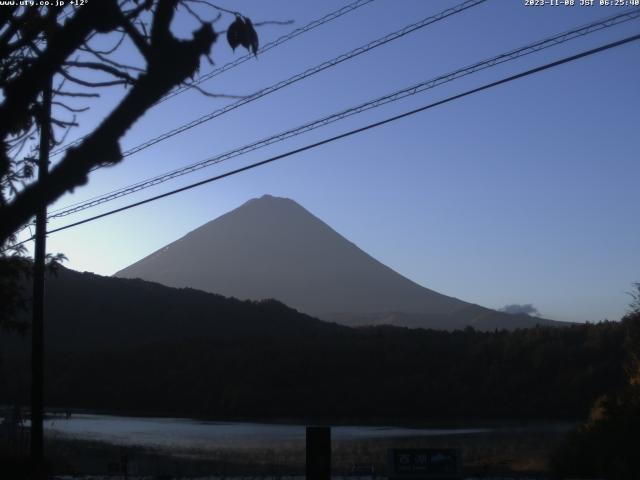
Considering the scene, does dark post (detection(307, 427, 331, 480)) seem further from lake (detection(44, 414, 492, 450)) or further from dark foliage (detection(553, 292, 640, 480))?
lake (detection(44, 414, 492, 450))

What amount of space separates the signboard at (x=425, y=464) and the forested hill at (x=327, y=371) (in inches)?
1530

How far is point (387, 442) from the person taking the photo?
32.9 metres

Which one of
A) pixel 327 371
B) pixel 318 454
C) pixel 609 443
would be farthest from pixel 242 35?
pixel 327 371

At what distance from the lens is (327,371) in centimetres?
6781

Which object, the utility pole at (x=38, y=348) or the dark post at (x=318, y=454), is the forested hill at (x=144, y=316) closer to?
the utility pole at (x=38, y=348)

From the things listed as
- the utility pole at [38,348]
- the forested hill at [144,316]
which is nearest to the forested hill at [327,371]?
the forested hill at [144,316]

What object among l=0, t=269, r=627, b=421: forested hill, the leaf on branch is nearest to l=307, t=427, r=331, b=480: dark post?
the leaf on branch

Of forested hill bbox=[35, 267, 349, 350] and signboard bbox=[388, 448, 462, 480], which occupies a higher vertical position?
forested hill bbox=[35, 267, 349, 350]

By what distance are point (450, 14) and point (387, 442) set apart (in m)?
22.8

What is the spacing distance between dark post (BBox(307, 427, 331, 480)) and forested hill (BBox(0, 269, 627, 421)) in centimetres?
4173

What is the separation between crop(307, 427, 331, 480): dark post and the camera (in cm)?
1131

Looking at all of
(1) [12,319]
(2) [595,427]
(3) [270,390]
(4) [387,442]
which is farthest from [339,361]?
(1) [12,319]

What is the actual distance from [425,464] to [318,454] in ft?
9.57

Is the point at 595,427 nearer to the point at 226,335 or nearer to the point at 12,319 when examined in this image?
the point at 12,319
